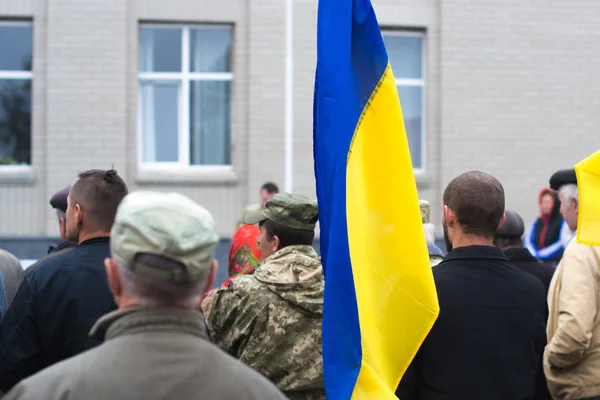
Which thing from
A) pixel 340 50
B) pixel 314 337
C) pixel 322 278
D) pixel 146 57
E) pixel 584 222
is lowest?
pixel 314 337

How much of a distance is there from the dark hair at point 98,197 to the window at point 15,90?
8.46 metres

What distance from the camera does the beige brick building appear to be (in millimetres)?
11539

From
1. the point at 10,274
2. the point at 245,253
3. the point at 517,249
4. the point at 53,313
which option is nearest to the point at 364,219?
the point at 53,313

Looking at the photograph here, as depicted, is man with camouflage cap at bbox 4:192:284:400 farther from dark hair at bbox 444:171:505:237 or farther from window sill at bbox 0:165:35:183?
window sill at bbox 0:165:35:183

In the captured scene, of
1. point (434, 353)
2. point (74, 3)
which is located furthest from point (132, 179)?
point (434, 353)

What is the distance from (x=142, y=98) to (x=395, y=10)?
3.59m

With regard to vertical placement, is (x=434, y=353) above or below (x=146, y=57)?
below

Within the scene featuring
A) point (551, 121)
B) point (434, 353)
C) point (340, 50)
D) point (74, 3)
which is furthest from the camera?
point (551, 121)

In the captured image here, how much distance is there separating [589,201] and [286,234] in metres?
1.44

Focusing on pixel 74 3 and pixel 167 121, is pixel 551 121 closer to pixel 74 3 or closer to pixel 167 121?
pixel 167 121

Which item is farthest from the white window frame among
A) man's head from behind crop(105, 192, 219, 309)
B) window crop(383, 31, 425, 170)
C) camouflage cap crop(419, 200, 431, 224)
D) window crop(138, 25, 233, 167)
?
man's head from behind crop(105, 192, 219, 309)

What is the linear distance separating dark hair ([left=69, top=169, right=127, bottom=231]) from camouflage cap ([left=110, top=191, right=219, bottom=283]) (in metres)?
1.65

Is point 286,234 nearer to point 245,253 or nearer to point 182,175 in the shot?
point 245,253

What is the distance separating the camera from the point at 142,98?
475 inches
